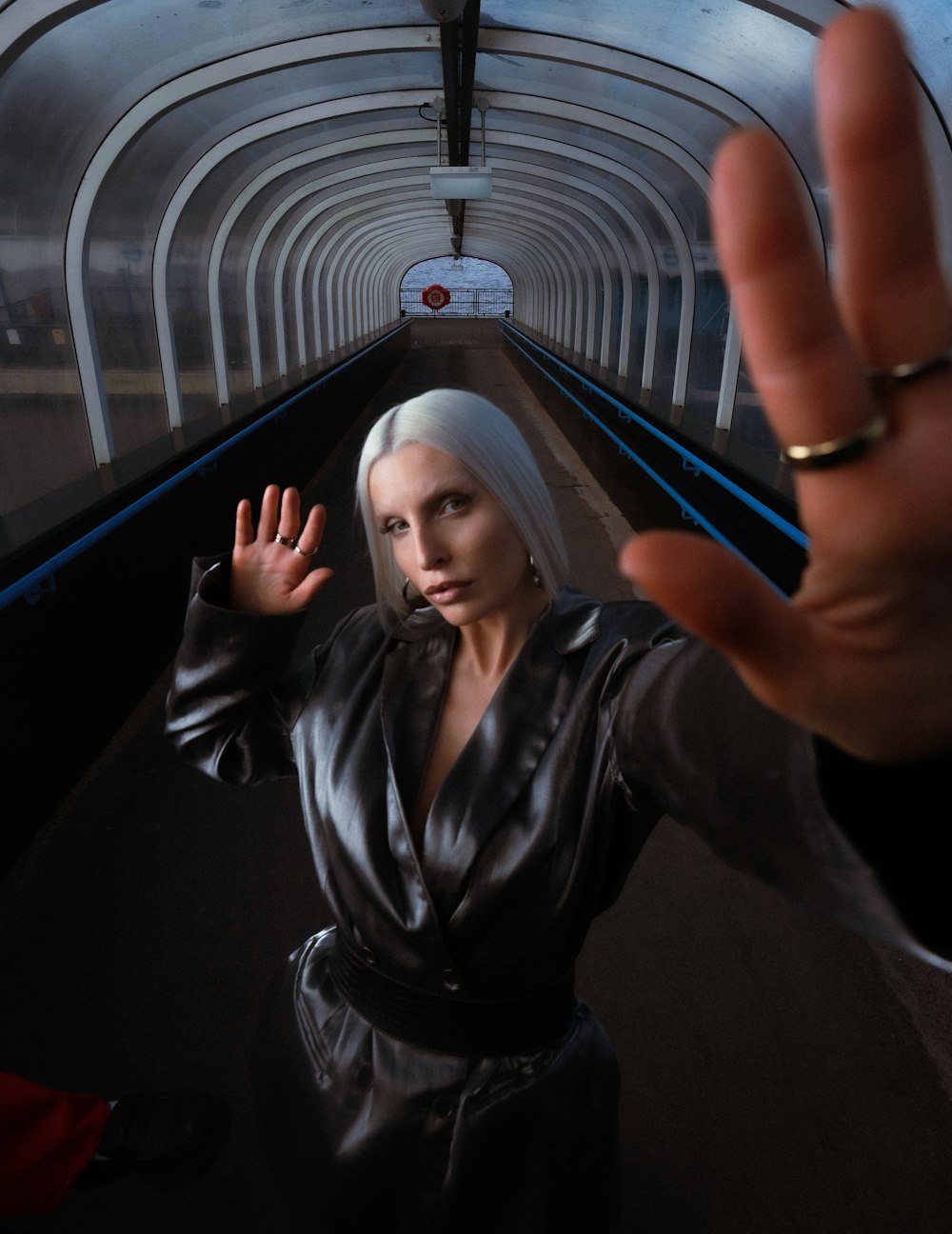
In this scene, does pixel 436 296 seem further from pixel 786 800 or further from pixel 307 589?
pixel 786 800

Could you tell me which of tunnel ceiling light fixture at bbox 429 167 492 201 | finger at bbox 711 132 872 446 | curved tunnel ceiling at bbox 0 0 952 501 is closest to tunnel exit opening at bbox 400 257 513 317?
curved tunnel ceiling at bbox 0 0 952 501

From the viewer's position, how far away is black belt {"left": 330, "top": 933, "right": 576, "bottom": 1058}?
129cm

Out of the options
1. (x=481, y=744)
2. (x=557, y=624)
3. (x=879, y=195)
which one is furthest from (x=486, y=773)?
(x=879, y=195)

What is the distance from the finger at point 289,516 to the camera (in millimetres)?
1391

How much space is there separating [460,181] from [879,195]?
800 cm

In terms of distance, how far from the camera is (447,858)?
1.19 m

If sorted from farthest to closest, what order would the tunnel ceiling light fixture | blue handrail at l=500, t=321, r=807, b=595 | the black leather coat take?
the tunnel ceiling light fixture, blue handrail at l=500, t=321, r=807, b=595, the black leather coat

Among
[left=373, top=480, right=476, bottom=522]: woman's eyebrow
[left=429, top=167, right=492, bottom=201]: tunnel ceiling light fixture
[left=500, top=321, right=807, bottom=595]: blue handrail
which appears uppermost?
[left=429, top=167, right=492, bottom=201]: tunnel ceiling light fixture

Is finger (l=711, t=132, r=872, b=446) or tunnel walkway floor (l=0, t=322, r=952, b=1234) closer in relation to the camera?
finger (l=711, t=132, r=872, b=446)

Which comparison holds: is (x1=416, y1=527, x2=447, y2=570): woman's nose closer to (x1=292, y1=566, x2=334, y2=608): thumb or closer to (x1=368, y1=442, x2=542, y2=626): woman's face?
(x1=368, y1=442, x2=542, y2=626): woman's face

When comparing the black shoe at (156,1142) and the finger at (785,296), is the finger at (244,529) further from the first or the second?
the black shoe at (156,1142)

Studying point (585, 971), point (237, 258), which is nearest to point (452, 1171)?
point (585, 971)

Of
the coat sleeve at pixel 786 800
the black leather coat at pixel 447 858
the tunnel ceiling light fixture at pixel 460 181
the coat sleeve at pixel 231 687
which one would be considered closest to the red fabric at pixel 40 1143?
the black leather coat at pixel 447 858

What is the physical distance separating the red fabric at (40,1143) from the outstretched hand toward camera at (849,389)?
231 centimetres
